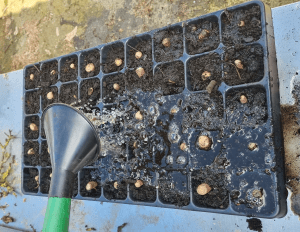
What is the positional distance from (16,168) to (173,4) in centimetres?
133

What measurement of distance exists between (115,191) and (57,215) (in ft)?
0.89

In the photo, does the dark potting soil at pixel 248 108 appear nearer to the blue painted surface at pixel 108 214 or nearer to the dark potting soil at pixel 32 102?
the blue painted surface at pixel 108 214

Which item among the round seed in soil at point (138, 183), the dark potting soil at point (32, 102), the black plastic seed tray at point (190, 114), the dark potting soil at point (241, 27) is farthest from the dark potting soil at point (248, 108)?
the dark potting soil at point (32, 102)

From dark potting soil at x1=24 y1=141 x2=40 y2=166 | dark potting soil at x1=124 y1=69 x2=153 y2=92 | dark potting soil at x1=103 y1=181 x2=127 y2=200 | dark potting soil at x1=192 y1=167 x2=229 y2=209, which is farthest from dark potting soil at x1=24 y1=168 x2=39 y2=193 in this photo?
dark potting soil at x1=192 y1=167 x2=229 y2=209

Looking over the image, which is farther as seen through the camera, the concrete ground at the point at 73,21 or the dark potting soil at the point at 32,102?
the concrete ground at the point at 73,21

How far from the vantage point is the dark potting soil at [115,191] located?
3.27 feet

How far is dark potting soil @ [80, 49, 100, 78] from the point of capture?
3.59 feet

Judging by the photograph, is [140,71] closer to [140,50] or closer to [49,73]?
[140,50]

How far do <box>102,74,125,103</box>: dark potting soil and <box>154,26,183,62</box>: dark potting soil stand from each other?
0.58 feet

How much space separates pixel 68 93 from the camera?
1147 millimetres

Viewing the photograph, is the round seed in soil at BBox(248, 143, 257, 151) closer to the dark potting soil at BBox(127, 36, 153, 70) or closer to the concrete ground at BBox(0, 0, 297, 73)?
the dark potting soil at BBox(127, 36, 153, 70)

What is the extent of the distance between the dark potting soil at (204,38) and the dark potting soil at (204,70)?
0.11 feet

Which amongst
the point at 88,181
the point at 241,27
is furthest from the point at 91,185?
the point at 241,27

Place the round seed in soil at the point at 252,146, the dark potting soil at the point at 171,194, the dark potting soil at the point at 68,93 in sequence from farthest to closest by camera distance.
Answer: the dark potting soil at the point at 68,93 < the dark potting soil at the point at 171,194 < the round seed in soil at the point at 252,146
